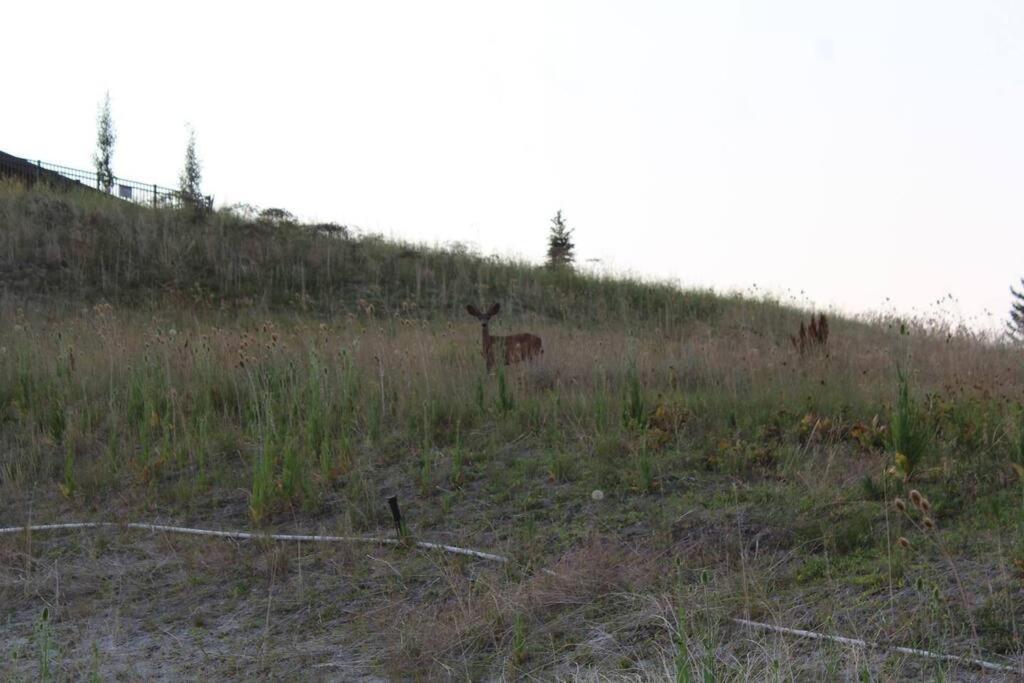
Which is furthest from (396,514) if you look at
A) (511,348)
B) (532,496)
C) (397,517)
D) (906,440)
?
(511,348)

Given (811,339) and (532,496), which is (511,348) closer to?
(811,339)

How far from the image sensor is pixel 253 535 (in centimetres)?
558

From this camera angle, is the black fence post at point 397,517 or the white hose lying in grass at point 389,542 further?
the black fence post at point 397,517

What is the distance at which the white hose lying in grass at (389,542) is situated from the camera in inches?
127

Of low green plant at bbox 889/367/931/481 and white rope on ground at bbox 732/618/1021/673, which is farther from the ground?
low green plant at bbox 889/367/931/481

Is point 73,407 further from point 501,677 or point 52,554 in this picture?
point 501,677

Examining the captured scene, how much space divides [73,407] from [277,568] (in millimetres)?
3825

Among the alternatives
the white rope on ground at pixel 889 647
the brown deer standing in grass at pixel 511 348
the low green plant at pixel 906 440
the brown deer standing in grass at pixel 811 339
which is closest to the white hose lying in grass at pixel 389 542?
the white rope on ground at pixel 889 647

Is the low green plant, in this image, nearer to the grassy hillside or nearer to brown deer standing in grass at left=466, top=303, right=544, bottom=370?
the grassy hillside

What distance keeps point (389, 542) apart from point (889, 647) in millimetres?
2698

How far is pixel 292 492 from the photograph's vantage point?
6105 mm

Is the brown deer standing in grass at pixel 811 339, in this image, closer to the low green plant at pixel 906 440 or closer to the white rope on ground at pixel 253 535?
the low green plant at pixel 906 440

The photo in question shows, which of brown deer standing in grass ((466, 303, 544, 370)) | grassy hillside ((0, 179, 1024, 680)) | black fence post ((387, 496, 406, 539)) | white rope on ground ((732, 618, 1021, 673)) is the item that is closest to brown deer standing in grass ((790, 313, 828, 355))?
grassy hillside ((0, 179, 1024, 680))

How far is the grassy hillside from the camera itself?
3.89 m
